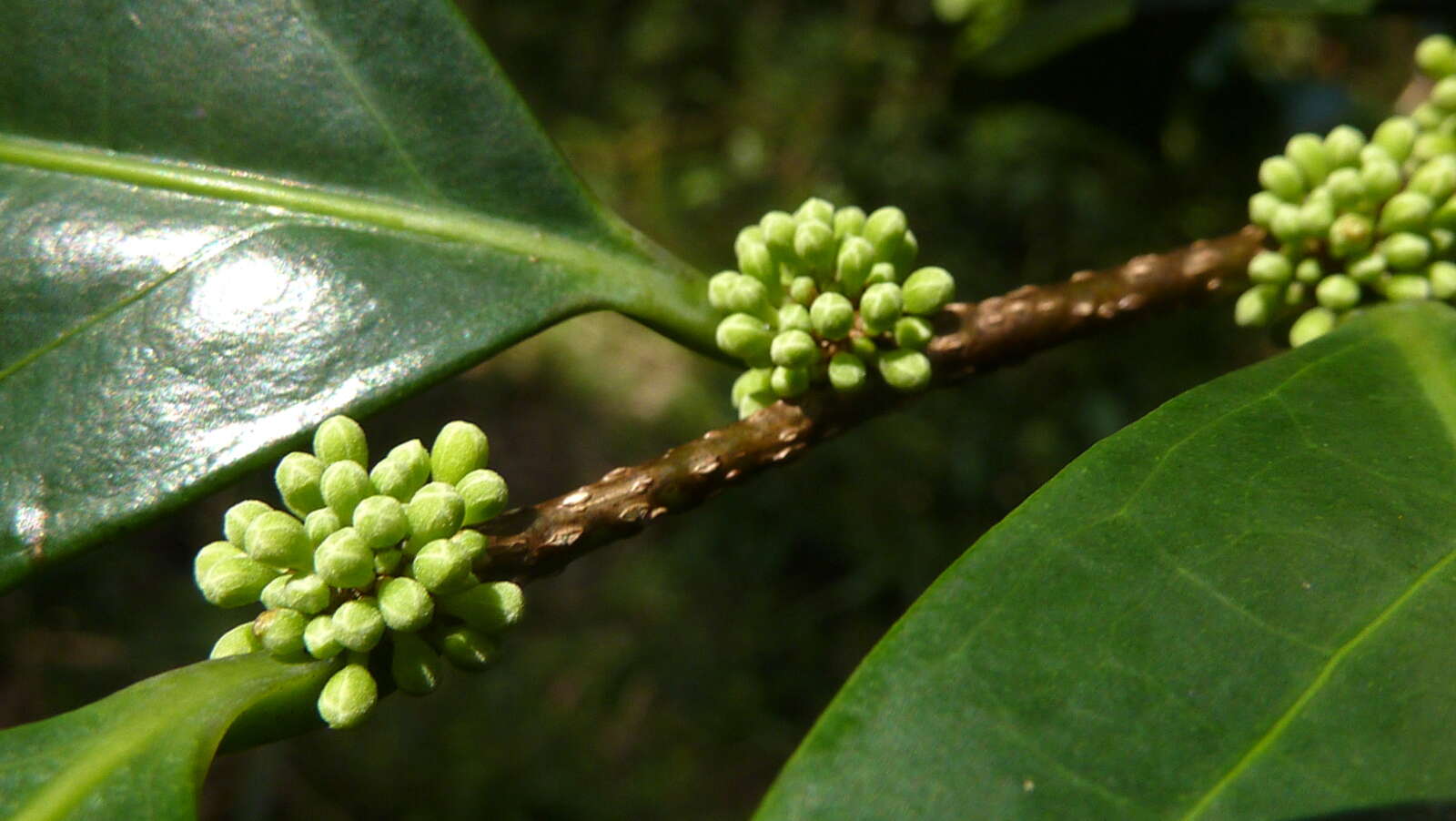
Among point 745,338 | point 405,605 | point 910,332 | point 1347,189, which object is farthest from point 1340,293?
point 405,605

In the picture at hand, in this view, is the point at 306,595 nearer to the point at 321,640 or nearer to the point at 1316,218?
the point at 321,640

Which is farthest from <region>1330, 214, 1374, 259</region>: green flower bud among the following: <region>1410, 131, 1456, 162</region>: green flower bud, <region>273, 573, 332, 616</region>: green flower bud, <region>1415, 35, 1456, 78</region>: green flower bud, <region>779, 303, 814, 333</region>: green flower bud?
<region>273, 573, 332, 616</region>: green flower bud

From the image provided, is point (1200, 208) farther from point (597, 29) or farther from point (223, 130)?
point (597, 29)

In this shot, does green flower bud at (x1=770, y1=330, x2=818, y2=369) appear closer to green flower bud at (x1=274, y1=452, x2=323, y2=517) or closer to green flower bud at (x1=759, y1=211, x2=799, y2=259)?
green flower bud at (x1=759, y1=211, x2=799, y2=259)

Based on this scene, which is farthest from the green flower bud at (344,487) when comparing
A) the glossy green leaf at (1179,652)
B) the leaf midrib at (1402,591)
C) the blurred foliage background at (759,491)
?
the blurred foliage background at (759,491)

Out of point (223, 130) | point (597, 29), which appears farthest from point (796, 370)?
point (597, 29)
